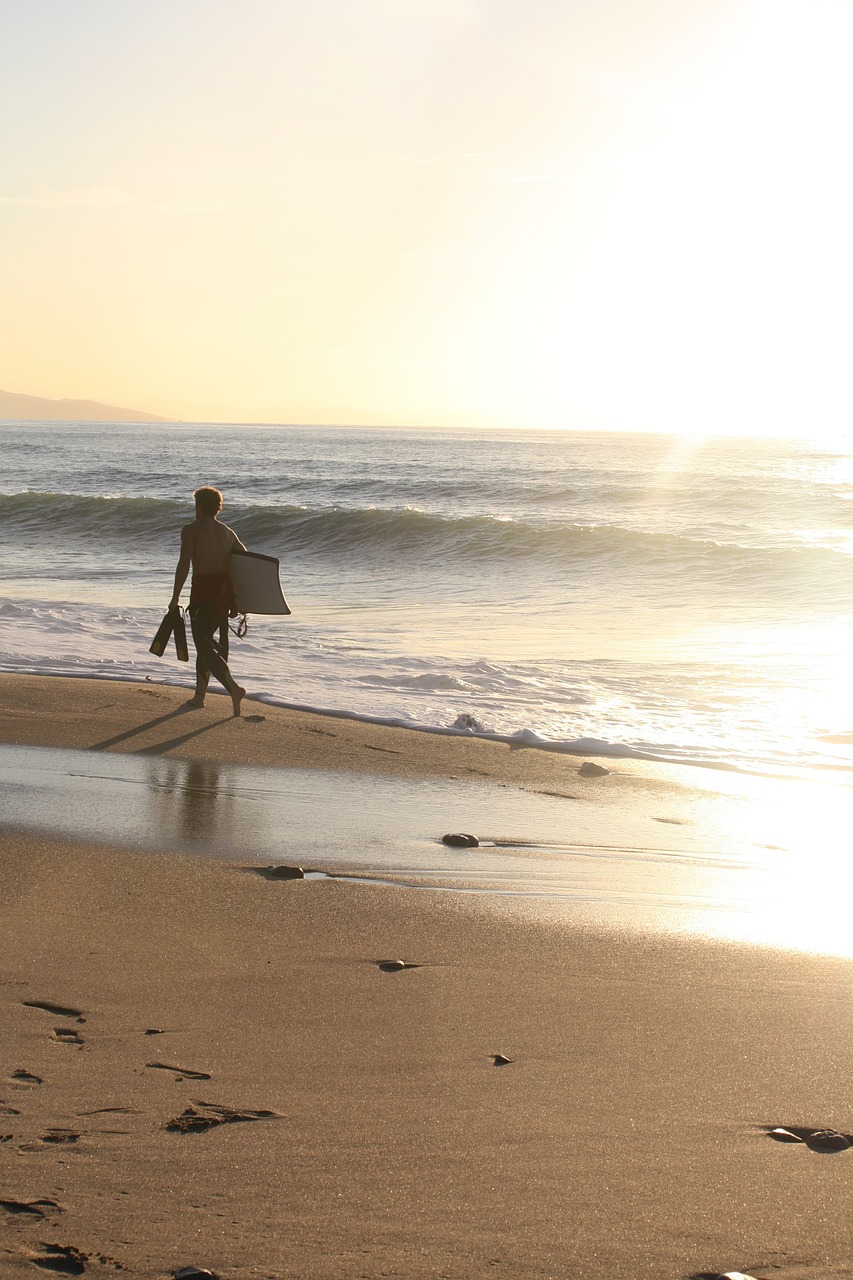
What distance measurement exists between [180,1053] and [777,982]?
1.86m

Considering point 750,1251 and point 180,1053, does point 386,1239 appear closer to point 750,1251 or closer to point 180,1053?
point 750,1251

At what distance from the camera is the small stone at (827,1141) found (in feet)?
8.32

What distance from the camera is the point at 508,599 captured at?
1827 centimetres

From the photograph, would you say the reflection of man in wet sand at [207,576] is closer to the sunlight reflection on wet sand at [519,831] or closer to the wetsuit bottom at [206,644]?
the wetsuit bottom at [206,644]

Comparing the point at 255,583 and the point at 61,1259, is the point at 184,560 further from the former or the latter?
the point at 61,1259

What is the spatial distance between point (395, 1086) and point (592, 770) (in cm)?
437

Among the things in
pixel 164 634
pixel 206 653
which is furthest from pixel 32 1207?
pixel 164 634

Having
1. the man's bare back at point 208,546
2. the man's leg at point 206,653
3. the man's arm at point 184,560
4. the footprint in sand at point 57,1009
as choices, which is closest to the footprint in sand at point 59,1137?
the footprint in sand at point 57,1009

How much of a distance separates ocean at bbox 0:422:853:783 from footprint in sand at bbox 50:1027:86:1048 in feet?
16.7

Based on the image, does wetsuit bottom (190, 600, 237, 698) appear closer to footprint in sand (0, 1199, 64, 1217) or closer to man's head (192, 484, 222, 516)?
man's head (192, 484, 222, 516)

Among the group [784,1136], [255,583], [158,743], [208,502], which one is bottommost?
[158,743]

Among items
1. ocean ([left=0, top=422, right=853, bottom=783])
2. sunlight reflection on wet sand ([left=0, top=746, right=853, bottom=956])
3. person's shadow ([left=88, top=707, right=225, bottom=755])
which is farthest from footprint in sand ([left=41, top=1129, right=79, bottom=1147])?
ocean ([left=0, top=422, right=853, bottom=783])

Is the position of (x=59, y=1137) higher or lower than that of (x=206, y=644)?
lower

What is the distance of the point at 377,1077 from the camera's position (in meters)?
2.83
